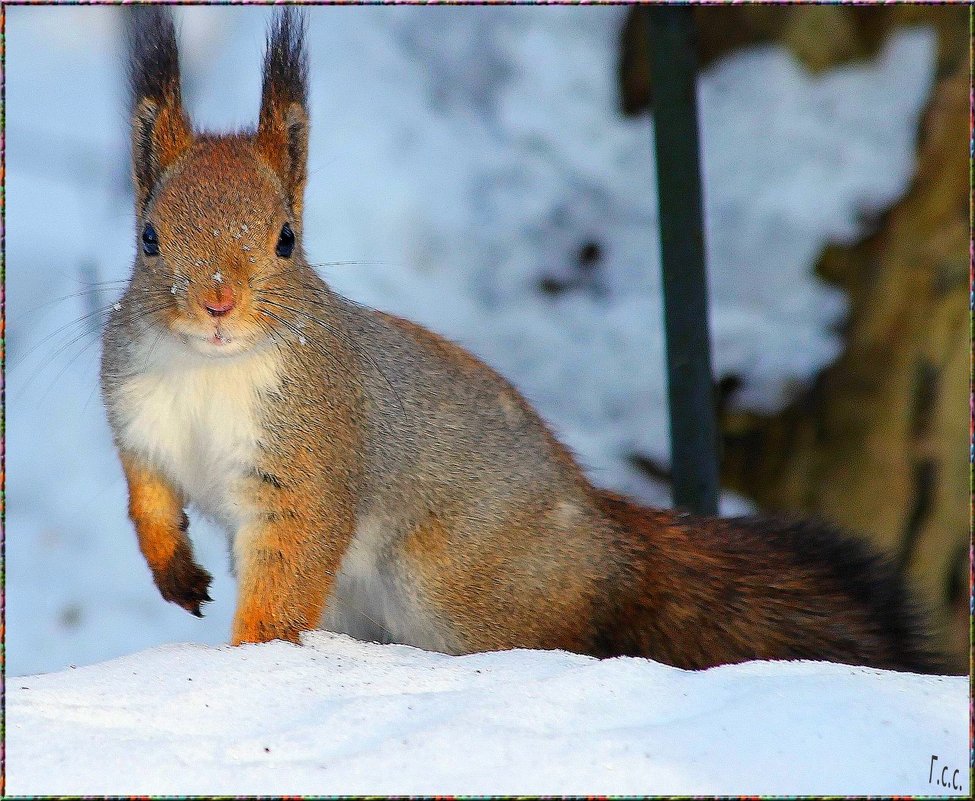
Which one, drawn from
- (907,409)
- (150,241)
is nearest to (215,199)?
(150,241)

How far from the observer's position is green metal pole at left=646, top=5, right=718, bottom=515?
493cm

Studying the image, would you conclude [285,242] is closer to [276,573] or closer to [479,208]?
[276,573]

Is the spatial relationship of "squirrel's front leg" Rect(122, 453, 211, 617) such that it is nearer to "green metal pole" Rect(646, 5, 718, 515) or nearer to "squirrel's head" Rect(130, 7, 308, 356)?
"squirrel's head" Rect(130, 7, 308, 356)

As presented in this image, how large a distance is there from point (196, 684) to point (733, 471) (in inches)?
163

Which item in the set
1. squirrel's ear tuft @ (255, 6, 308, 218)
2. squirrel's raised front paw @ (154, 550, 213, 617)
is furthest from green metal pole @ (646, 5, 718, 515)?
squirrel's raised front paw @ (154, 550, 213, 617)

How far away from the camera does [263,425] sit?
3225 mm

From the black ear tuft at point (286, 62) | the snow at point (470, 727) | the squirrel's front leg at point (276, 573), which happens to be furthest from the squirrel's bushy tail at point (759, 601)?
the black ear tuft at point (286, 62)

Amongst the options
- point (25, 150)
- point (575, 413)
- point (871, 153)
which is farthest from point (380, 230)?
point (871, 153)

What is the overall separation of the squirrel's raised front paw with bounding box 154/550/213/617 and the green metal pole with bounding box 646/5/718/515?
2.26 m

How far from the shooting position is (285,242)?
3.24 m

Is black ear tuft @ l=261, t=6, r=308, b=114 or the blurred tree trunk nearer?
black ear tuft @ l=261, t=6, r=308, b=114

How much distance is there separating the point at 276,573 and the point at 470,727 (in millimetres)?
929

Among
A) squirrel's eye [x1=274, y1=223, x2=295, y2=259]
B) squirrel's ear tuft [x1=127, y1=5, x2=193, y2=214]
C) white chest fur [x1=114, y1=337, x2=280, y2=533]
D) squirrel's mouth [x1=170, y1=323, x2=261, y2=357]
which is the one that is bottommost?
white chest fur [x1=114, y1=337, x2=280, y2=533]

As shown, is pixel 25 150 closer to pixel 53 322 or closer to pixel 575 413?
pixel 53 322
